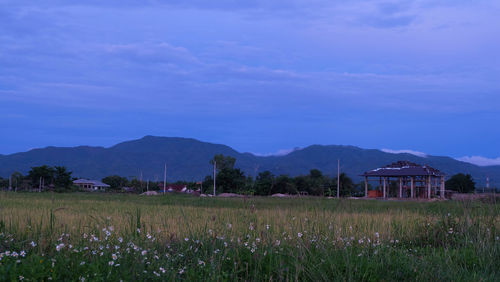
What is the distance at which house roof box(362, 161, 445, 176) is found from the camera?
41.7 m

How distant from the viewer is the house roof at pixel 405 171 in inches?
1644

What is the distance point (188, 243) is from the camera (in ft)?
23.5

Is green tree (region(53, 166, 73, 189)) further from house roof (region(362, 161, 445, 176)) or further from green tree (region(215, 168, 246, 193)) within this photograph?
house roof (region(362, 161, 445, 176))

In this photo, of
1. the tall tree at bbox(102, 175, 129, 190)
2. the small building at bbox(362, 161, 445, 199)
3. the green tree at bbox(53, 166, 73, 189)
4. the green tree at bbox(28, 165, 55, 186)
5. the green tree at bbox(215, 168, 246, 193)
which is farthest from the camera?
the tall tree at bbox(102, 175, 129, 190)

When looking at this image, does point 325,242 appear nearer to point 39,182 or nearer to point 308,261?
point 308,261

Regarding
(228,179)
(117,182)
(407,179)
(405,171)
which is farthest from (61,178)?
(407,179)

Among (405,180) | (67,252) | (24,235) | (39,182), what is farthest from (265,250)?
(39,182)

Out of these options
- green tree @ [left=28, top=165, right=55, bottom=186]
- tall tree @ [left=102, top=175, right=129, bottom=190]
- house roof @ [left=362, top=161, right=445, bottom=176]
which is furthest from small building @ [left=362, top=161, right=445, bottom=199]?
tall tree @ [left=102, top=175, right=129, bottom=190]

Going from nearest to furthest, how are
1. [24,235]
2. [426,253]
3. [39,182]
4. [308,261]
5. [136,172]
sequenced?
[308,261] < [426,253] < [24,235] < [39,182] < [136,172]

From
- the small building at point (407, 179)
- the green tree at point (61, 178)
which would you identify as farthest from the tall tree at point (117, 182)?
the small building at point (407, 179)

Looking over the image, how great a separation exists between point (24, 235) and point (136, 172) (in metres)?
178

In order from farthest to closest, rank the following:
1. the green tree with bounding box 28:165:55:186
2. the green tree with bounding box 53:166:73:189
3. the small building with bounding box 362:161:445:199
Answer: the green tree with bounding box 28:165:55:186 < the green tree with bounding box 53:166:73:189 < the small building with bounding box 362:161:445:199

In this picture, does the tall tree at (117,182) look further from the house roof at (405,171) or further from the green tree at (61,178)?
the house roof at (405,171)

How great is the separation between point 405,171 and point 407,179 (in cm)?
129
